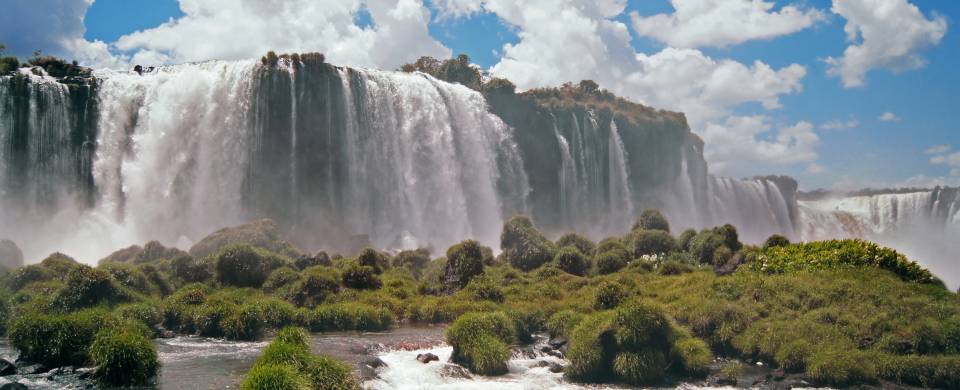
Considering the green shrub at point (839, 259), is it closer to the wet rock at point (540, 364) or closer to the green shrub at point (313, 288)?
the wet rock at point (540, 364)

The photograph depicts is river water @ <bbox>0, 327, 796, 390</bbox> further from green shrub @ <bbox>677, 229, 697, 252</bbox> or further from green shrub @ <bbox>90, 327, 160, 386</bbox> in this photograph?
green shrub @ <bbox>677, 229, 697, 252</bbox>

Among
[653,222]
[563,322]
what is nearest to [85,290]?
[563,322]

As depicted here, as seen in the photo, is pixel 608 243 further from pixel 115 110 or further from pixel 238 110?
pixel 115 110

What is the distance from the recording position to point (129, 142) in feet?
158

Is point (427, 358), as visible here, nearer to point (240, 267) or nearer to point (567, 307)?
point (567, 307)

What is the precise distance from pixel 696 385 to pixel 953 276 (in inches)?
2999

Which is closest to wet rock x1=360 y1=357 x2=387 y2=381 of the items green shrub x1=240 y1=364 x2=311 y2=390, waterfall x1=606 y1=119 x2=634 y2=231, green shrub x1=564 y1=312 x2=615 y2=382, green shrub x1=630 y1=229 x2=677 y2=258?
green shrub x1=240 y1=364 x2=311 y2=390

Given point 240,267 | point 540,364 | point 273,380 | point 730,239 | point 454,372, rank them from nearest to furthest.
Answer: point 273,380
point 454,372
point 540,364
point 240,267
point 730,239

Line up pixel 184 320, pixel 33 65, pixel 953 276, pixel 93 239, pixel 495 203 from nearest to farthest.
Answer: pixel 184 320 → pixel 93 239 → pixel 33 65 → pixel 495 203 → pixel 953 276

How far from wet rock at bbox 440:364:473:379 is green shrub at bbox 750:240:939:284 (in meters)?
14.8

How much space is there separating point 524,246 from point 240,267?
1519 cm

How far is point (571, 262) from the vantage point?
35.3 m

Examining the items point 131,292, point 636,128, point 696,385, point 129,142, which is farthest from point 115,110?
point 636,128

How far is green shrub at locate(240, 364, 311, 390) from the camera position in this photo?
41.7ft
